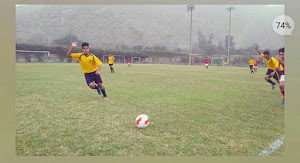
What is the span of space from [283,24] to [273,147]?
190cm

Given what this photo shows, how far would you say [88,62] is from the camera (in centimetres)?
492

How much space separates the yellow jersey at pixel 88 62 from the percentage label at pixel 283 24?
3682 millimetres

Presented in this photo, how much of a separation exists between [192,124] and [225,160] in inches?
32.6

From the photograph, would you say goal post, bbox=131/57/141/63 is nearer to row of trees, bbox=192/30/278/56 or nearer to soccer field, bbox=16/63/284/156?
row of trees, bbox=192/30/278/56

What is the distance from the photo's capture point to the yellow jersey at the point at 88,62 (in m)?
4.79

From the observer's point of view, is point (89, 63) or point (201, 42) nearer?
point (89, 63)

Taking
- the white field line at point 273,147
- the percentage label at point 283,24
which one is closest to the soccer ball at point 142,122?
the white field line at point 273,147

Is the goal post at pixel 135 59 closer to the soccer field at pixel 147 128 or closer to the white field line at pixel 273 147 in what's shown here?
the soccer field at pixel 147 128

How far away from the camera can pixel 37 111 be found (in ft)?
12.4

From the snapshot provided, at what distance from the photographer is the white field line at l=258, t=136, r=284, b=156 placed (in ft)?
8.38

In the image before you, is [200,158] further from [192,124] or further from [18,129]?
[18,129]

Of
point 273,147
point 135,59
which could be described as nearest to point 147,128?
point 273,147

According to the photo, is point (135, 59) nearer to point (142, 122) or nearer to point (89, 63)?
point (89, 63)

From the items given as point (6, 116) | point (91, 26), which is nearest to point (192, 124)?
point (6, 116)
